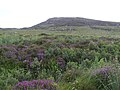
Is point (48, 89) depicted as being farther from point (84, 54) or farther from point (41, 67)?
point (84, 54)

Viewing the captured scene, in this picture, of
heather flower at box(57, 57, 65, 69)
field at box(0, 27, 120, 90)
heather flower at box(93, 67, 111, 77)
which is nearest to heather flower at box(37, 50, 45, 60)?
field at box(0, 27, 120, 90)

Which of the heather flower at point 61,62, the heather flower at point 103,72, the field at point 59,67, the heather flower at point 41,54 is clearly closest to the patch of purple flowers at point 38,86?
the field at point 59,67

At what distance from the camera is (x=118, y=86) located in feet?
21.1

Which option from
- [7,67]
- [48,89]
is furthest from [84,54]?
[48,89]

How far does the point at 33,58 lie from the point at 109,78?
18.6 ft

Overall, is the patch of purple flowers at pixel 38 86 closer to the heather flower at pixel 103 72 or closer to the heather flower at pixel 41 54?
the heather flower at pixel 103 72

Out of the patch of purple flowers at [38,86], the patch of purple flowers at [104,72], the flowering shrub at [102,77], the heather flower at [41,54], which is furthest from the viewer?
the heather flower at [41,54]

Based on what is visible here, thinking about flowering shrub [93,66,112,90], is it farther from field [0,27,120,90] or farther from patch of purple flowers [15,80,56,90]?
patch of purple flowers [15,80,56,90]

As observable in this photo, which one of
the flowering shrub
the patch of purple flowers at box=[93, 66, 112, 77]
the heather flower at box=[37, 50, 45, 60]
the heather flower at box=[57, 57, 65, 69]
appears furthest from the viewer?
the heather flower at box=[37, 50, 45, 60]

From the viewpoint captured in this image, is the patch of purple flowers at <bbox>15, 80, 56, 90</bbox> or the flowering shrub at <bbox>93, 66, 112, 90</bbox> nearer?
the patch of purple flowers at <bbox>15, 80, 56, 90</bbox>

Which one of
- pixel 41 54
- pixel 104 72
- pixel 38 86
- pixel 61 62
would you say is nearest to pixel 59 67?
pixel 61 62

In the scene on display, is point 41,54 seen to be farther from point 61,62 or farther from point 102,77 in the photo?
point 102,77

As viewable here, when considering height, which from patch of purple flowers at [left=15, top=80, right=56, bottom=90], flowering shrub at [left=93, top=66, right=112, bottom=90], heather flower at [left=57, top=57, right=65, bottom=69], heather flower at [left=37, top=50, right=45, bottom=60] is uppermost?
flowering shrub at [left=93, top=66, right=112, bottom=90]

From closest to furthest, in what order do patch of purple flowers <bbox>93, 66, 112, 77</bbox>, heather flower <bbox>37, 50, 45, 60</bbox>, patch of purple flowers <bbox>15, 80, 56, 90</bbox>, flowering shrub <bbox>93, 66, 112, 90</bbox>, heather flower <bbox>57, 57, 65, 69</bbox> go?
patch of purple flowers <bbox>15, 80, 56, 90</bbox>, flowering shrub <bbox>93, 66, 112, 90</bbox>, patch of purple flowers <bbox>93, 66, 112, 77</bbox>, heather flower <bbox>57, 57, 65, 69</bbox>, heather flower <bbox>37, 50, 45, 60</bbox>
